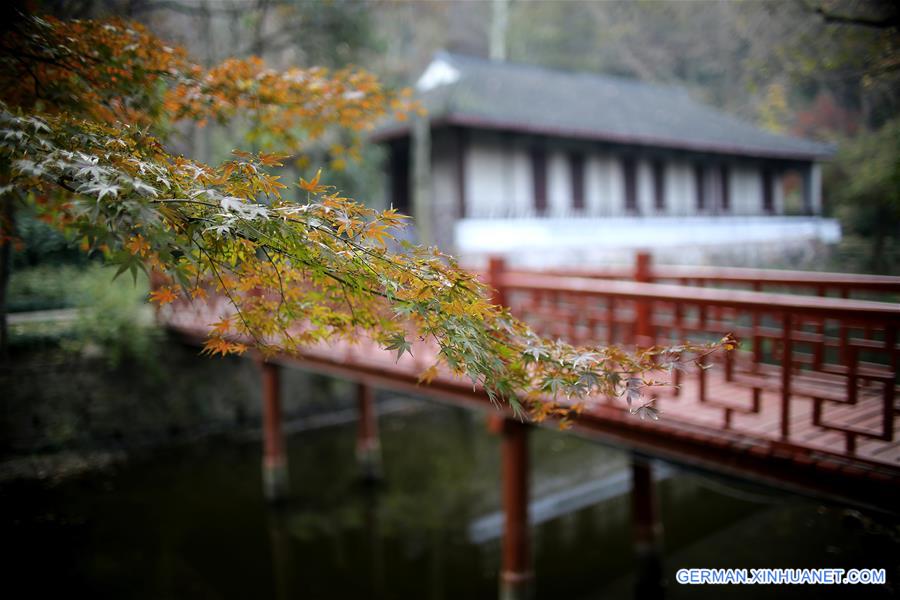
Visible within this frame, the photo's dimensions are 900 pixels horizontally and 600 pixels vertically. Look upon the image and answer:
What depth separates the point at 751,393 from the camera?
16.2ft

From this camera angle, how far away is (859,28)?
5.56 meters

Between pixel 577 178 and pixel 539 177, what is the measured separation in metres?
1.34

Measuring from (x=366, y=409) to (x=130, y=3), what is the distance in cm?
664

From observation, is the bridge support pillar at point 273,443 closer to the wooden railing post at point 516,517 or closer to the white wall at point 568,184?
the wooden railing post at point 516,517

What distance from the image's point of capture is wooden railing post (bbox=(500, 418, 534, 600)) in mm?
5707

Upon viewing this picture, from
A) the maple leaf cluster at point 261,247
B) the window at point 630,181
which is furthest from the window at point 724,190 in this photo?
the maple leaf cluster at point 261,247

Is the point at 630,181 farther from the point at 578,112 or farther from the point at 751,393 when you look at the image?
the point at 751,393

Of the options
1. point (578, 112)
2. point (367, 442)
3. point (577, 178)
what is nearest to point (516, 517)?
point (367, 442)

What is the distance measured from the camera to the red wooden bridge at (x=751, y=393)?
11.2ft

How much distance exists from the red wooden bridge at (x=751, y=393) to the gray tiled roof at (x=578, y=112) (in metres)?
8.37

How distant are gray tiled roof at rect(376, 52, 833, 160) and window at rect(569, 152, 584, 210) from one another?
0.98m

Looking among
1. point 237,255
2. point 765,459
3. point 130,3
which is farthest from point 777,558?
point 130,3

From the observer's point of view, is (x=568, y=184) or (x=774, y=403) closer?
(x=774, y=403)

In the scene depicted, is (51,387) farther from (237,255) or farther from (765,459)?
(765,459)
